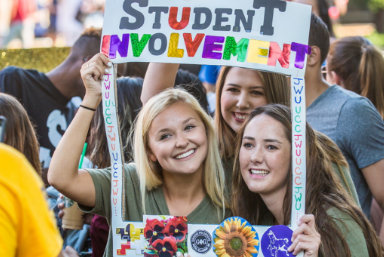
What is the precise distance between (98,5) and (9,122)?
9.04 m

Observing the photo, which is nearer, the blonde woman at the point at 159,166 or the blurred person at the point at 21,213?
the blurred person at the point at 21,213

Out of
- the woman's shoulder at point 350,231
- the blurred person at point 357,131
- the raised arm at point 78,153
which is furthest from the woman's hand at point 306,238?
the raised arm at point 78,153

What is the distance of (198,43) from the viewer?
78.7 inches

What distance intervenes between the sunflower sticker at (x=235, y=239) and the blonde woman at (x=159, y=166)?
5.5 inches

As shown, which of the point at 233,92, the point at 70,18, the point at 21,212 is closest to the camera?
the point at 21,212

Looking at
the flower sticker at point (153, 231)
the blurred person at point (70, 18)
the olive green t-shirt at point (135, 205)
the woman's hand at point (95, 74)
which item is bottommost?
the flower sticker at point (153, 231)

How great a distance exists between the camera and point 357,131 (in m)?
2.50

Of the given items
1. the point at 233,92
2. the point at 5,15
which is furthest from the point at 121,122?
the point at 5,15

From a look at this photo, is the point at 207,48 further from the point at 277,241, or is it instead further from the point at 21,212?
the point at 21,212

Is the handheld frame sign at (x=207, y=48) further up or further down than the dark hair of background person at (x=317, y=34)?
further down

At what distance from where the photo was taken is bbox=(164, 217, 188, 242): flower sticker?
6.44ft

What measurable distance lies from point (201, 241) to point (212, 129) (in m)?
0.60

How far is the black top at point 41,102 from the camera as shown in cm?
327

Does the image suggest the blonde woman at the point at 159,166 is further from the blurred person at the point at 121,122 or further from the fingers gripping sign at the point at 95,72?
the blurred person at the point at 121,122
